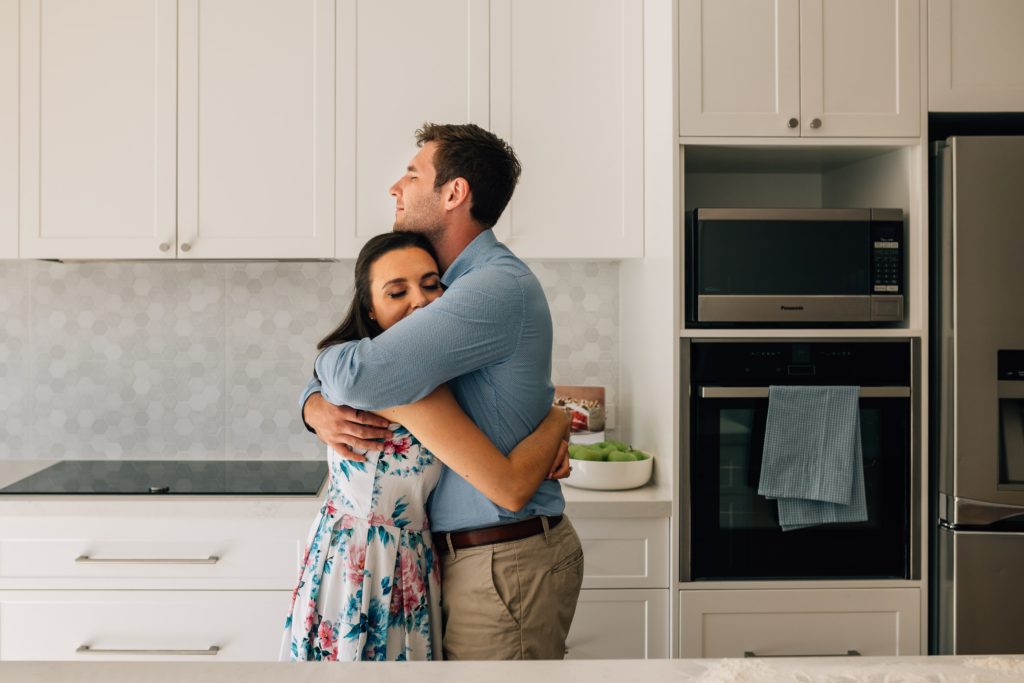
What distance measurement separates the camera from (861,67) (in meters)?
2.06

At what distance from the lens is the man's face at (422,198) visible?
1496 mm

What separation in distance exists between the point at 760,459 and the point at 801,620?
41 cm

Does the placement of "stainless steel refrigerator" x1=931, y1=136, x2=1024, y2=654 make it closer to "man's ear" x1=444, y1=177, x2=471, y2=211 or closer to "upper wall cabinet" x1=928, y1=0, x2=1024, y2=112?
"upper wall cabinet" x1=928, y1=0, x2=1024, y2=112

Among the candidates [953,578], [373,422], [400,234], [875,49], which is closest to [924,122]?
[875,49]

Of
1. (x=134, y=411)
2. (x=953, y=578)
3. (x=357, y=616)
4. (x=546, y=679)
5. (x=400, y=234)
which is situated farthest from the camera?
(x=134, y=411)

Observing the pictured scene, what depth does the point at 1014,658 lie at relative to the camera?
0.93 meters

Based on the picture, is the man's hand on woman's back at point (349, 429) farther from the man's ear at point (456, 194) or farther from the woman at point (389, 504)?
the man's ear at point (456, 194)

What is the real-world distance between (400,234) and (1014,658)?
1058 millimetres

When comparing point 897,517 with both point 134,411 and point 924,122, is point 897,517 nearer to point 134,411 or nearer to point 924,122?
point 924,122

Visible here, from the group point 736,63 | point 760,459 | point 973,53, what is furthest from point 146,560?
point 973,53

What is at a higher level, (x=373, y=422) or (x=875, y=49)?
(x=875, y=49)

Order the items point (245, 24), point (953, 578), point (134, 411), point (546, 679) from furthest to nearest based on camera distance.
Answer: point (134, 411) → point (245, 24) → point (953, 578) → point (546, 679)

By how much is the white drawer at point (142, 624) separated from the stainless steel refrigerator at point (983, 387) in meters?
1.66

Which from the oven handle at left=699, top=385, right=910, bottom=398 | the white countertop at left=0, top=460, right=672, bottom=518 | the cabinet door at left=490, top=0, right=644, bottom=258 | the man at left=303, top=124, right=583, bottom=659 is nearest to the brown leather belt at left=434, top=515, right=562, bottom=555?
the man at left=303, top=124, right=583, bottom=659
